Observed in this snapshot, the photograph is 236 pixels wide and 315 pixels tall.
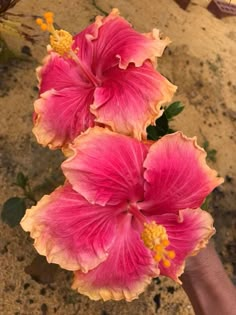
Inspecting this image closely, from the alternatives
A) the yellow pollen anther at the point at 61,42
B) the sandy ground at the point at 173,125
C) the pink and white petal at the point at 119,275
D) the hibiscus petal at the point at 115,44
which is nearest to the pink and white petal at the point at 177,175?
the pink and white petal at the point at 119,275

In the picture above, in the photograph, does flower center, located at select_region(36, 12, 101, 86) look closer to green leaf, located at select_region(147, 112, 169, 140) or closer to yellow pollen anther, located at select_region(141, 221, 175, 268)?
green leaf, located at select_region(147, 112, 169, 140)

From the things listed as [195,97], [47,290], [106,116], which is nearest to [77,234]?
[106,116]

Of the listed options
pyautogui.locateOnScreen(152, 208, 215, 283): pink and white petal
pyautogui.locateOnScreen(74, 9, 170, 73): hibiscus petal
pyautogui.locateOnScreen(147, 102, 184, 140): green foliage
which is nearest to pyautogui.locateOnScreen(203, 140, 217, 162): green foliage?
pyautogui.locateOnScreen(147, 102, 184, 140): green foliage

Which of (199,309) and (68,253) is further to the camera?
(199,309)

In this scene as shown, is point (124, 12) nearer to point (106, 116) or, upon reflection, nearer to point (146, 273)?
point (106, 116)

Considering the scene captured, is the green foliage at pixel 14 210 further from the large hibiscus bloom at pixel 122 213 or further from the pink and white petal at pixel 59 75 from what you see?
the large hibiscus bloom at pixel 122 213

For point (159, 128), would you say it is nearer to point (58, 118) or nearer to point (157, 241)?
point (58, 118)
